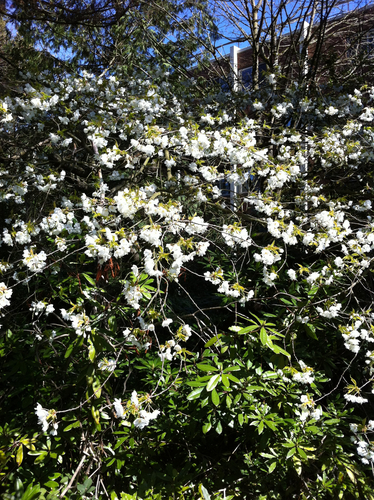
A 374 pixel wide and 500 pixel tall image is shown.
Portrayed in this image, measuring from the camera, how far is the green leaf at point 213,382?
71.2 inches

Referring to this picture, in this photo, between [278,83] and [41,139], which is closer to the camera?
[41,139]

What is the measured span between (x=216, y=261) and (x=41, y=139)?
189 cm

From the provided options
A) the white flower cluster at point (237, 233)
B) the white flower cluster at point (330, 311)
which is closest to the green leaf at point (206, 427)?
the white flower cluster at point (330, 311)

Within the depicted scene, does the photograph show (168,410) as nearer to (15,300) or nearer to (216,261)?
(216,261)

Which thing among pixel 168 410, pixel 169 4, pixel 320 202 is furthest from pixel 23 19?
pixel 168 410

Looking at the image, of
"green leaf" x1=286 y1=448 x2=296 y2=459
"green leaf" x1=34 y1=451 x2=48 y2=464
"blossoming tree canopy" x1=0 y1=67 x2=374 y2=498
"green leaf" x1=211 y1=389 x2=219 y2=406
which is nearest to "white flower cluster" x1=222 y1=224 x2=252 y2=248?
"blossoming tree canopy" x1=0 y1=67 x2=374 y2=498

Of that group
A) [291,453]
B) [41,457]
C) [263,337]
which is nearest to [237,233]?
[263,337]

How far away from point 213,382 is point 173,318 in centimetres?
88

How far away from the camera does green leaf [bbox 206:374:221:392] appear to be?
5.94 feet

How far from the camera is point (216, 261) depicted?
11.1ft

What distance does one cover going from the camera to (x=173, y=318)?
268 cm

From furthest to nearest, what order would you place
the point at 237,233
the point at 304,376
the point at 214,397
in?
the point at 237,233, the point at 304,376, the point at 214,397

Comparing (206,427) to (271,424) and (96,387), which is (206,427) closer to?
(271,424)

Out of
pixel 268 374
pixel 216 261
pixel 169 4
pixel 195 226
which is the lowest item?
pixel 268 374
